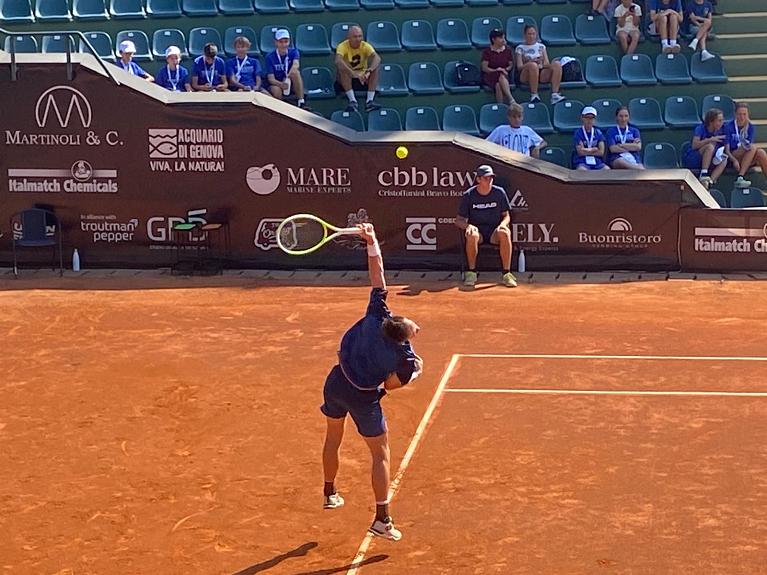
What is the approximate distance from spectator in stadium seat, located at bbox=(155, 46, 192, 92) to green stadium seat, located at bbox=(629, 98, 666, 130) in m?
7.00

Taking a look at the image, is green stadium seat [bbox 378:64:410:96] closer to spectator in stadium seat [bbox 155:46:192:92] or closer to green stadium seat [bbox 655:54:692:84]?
spectator in stadium seat [bbox 155:46:192:92]

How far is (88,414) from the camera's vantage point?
10.8 m

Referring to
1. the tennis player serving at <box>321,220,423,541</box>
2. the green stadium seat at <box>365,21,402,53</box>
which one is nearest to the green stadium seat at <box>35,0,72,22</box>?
the green stadium seat at <box>365,21,402,53</box>

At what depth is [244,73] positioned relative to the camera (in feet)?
63.1

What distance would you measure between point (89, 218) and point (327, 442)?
1091 centimetres

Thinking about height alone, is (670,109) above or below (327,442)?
above

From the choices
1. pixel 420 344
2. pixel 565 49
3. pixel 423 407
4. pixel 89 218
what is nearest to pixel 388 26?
pixel 565 49

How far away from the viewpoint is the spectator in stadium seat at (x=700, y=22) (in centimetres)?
2000

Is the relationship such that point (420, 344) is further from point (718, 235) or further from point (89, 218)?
point (89, 218)

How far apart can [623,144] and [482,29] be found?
12.6 ft

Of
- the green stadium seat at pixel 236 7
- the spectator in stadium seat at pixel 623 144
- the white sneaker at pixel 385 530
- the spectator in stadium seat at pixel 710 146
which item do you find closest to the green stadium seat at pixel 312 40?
the green stadium seat at pixel 236 7

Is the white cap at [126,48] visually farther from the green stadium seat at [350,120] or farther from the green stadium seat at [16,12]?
the green stadium seat at [16,12]

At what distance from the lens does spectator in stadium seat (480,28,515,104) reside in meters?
19.3

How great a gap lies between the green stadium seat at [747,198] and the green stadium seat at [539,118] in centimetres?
299
